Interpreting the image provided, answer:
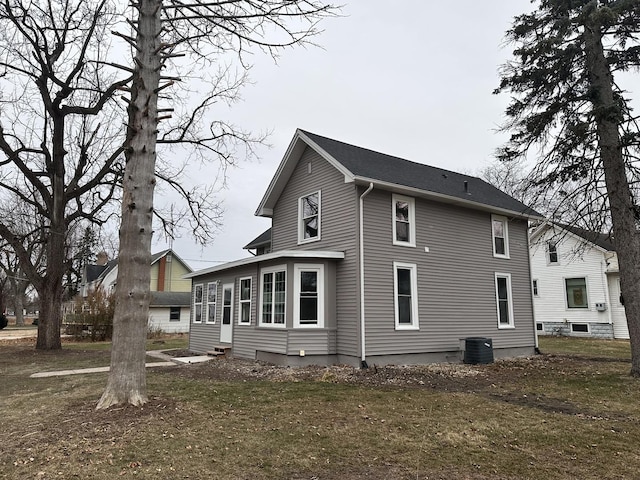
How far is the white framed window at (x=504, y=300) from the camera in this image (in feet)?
47.6

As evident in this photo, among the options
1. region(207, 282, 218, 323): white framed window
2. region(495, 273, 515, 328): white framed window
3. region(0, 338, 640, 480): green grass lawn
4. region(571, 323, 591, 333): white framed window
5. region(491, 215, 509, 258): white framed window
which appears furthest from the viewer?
region(571, 323, 591, 333): white framed window

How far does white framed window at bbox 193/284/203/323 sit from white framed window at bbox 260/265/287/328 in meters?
4.57

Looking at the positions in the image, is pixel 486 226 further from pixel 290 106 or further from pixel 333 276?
pixel 290 106

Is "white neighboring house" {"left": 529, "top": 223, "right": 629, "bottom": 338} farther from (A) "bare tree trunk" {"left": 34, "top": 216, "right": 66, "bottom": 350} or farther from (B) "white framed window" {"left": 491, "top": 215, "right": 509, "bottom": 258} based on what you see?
(A) "bare tree trunk" {"left": 34, "top": 216, "right": 66, "bottom": 350}

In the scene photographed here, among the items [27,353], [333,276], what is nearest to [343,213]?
[333,276]

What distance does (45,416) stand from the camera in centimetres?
634

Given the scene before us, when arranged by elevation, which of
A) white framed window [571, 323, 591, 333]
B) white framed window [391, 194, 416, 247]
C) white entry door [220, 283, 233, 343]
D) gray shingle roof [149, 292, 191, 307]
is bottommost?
white framed window [571, 323, 591, 333]

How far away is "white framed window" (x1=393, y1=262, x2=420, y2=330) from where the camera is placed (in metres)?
11.8

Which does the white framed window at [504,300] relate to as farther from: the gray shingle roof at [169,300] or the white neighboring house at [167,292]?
the gray shingle roof at [169,300]

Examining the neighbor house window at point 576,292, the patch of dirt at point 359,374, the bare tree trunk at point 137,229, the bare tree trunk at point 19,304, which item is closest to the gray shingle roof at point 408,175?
the patch of dirt at point 359,374

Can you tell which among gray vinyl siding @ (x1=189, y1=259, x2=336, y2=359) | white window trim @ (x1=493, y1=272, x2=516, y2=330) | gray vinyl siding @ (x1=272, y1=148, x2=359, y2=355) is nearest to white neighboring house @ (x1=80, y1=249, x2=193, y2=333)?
gray vinyl siding @ (x1=189, y1=259, x2=336, y2=359)

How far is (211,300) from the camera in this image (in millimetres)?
15547

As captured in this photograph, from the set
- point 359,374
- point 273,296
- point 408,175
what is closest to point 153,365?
point 273,296

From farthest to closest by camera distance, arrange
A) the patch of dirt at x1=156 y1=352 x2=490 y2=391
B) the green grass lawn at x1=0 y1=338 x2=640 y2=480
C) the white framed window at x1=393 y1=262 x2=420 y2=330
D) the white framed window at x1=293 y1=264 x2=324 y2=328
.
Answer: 1. the white framed window at x1=393 y1=262 x2=420 y2=330
2. the white framed window at x1=293 y1=264 x2=324 y2=328
3. the patch of dirt at x1=156 y1=352 x2=490 y2=391
4. the green grass lawn at x1=0 y1=338 x2=640 y2=480
